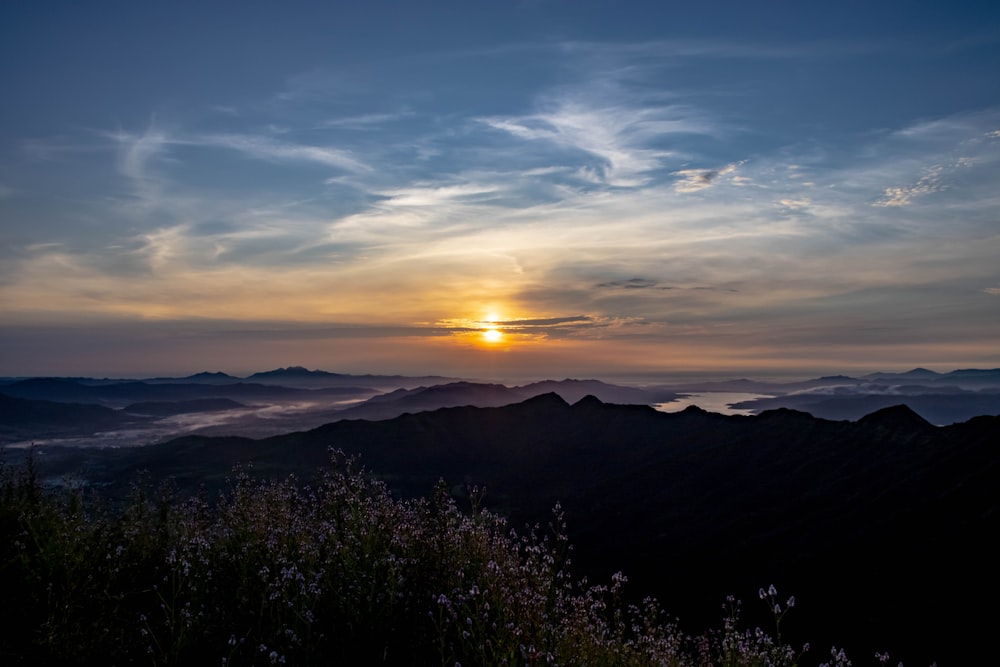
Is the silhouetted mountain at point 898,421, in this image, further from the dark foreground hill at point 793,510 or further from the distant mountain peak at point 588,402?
the distant mountain peak at point 588,402

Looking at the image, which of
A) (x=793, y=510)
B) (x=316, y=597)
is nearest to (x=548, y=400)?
(x=793, y=510)

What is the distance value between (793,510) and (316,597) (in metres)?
36.4

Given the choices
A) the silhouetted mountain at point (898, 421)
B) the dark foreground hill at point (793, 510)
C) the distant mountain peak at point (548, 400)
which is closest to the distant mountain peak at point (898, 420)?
the silhouetted mountain at point (898, 421)

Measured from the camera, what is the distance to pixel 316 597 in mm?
5602

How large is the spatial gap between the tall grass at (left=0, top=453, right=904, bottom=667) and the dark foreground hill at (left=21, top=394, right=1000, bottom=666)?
497 cm

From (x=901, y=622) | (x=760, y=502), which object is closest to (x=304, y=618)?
(x=901, y=622)

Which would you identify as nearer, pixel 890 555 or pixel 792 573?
pixel 890 555

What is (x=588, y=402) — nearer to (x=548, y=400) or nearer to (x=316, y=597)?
(x=548, y=400)

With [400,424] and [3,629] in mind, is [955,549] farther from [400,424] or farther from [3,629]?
[400,424]

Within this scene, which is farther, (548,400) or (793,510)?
(548,400)

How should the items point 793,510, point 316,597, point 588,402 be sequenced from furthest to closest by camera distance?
1. point 588,402
2. point 793,510
3. point 316,597

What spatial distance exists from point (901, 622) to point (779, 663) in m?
20.5

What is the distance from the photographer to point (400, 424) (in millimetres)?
92000

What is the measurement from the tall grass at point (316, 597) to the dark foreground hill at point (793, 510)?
16.3 feet
